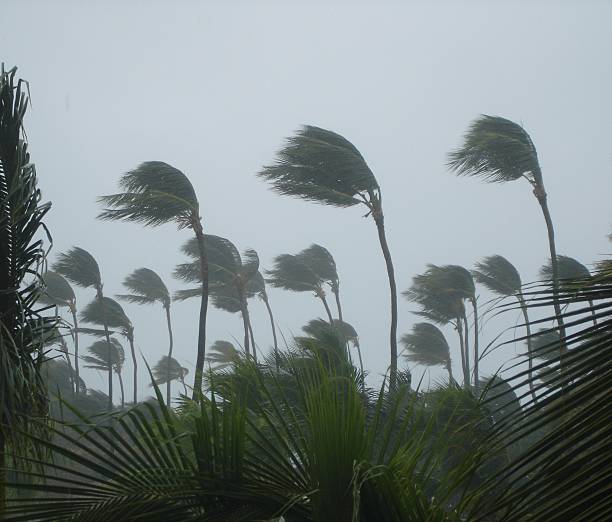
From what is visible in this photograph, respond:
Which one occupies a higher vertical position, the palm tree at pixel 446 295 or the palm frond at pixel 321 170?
the palm frond at pixel 321 170

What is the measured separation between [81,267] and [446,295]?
18.3m

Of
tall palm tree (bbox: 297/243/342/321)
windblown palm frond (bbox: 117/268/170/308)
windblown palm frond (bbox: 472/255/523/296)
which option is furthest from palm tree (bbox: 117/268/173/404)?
windblown palm frond (bbox: 472/255/523/296)

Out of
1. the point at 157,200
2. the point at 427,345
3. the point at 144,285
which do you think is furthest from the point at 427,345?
the point at 157,200

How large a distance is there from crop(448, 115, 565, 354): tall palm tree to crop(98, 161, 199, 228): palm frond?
24.7ft

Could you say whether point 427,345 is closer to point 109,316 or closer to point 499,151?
point 109,316

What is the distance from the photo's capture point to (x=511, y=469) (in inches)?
67.7

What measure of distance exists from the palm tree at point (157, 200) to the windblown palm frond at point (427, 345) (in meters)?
24.1

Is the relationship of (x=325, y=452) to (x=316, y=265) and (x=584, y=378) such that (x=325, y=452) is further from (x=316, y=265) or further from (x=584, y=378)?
(x=316, y=265)

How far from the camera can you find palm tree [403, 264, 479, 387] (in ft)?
104

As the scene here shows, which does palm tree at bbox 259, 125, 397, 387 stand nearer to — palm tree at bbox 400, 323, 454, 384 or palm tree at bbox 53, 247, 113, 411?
palm tree at bbox 53, 247, 113, 411

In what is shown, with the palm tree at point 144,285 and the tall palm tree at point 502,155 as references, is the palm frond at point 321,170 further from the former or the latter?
the palm tree at point 144,285

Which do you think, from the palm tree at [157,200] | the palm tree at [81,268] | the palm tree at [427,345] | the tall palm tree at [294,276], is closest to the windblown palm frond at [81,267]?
the palm tree at [81,268]

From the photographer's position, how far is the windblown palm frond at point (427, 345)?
4106 centimetres

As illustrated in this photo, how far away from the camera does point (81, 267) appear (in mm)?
33094
